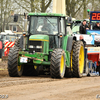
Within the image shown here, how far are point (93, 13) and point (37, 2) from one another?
12628 millimetres

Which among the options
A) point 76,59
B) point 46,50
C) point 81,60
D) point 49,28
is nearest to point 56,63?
point 46,50

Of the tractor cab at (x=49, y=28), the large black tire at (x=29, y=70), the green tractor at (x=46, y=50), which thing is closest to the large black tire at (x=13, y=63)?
the green tractor at (x=46, y=50)

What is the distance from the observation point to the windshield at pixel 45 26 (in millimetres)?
12312

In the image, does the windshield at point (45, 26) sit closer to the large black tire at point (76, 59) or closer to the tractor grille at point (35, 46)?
the tractor grille at point (35, 46)

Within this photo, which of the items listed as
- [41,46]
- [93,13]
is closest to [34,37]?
[41,46]

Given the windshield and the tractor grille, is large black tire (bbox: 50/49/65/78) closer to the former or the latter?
the tractor grille

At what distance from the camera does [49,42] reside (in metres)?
12.3

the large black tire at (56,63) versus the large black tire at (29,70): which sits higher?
the large black tire at (56,63)

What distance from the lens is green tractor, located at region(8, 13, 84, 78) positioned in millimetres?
11656

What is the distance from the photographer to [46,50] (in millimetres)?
12000

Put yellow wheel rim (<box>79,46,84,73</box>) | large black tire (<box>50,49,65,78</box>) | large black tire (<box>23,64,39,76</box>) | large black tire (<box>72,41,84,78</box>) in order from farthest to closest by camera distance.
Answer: yellow wheel rim (<box>79,46,84,73</box>) → large black tire (<box>23,64,39,76</box>) → large black tire (<box>72,41,84,78</box>) → large black tire (<box>50,49,65,78</box>)

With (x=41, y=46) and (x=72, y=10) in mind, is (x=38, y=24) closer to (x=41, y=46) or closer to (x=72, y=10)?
(x=41, y=46)

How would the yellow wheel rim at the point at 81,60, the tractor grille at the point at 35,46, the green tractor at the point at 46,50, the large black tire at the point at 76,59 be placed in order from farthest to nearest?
the yellow wheel rim at the point at 81,60
the large black tire at the point at 76,59
the tractor grille at the point at 35,46
the green tractor at the point at 46,50

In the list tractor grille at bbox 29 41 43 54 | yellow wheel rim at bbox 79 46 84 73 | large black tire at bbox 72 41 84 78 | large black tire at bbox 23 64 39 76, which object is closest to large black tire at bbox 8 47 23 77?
tractor grille at bbox 29 41 43 54
